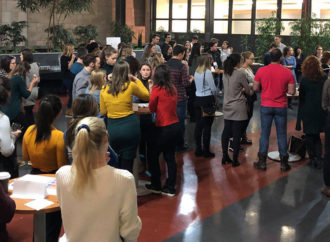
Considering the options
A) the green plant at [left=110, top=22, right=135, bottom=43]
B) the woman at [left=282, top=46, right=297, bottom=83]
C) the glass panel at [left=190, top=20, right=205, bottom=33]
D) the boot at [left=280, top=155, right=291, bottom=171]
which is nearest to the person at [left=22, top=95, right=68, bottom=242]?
the boot at [left=280, top=155, right=291, bottom=171]

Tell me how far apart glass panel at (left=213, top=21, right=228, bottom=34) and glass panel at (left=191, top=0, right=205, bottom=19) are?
2.58ft

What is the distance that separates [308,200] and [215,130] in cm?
340

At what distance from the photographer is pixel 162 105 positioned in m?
5.01

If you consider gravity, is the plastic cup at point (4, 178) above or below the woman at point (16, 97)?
below

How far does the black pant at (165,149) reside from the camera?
199 inches

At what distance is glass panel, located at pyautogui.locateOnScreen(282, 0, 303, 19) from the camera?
56.9 ft

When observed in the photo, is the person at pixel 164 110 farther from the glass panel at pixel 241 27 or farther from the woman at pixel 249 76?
the glass panel at pixel 241 27

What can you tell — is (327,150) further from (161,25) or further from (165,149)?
(161,25)

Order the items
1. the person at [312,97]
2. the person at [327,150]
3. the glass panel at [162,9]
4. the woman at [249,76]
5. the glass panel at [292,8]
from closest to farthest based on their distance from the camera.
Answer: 1. the person at [327,150]
2. the person at [312,97]
3. the woman at [249,76]
4. the glass panel at [292,8]
5. the glass panel at [162,9]

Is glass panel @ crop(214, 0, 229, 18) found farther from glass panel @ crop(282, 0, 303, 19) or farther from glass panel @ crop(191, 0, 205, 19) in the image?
glass panel @ crop(282, 0, 303, 19)

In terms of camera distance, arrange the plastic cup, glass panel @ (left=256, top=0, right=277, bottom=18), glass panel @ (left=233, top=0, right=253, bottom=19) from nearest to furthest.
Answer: the plastic cup
glass panel @ (left=256, top=0, right=277, bottom=18)
glass panel @ (left=233, top=0, right=253, bottom=19)

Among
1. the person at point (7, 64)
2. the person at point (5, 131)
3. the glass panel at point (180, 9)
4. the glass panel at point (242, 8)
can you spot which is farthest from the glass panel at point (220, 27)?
the person at point (5, 131)

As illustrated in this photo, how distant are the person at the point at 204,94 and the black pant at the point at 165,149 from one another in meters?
1.51

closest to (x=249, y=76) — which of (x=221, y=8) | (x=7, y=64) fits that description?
(x=7, y=64)
